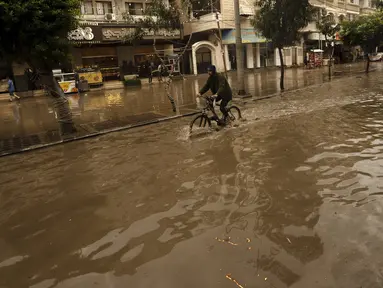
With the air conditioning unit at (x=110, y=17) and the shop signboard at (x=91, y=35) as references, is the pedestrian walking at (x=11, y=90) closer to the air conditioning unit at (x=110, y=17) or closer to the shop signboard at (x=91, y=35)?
the shop signboard at (x=91, y=35)

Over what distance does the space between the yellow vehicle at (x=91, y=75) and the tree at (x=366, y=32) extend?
19.1m

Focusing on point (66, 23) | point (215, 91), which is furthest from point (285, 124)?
point (66, 23)

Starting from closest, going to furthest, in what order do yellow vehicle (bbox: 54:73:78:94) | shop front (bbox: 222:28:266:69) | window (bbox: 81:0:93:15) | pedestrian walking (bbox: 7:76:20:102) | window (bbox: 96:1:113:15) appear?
1. pedestrian walking (bbox: 7:76:20:102)
2. yellow vehicle (bbox: 54:73:78:94)
3. window (bbox: 81:0:93:15)
4. window (bbox: 96:1:113:15)
5. shop front (bbox: 222:28:266:69)

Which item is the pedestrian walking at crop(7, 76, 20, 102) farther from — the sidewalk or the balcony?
the balcony

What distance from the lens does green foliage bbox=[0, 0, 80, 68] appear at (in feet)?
28.0

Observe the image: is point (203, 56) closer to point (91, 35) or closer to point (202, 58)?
point (202, 58)

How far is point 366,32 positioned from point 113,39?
1960cm

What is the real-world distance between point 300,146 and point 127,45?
2758 centimetres

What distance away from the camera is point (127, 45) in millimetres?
32062

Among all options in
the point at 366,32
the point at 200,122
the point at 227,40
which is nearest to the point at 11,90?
the point at 200,122

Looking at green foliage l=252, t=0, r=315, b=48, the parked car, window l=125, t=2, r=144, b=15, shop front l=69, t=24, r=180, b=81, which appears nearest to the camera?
green foliage l=252, t=0, r=315, b=48

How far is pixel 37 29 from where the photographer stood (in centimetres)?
890

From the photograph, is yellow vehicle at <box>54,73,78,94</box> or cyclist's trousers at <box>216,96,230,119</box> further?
yellow vehicle at <box>54,73,78,94</box>

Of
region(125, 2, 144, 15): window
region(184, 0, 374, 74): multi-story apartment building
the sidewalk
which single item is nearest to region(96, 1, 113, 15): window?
region(125, 2, 144, 15): window
